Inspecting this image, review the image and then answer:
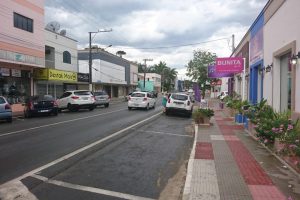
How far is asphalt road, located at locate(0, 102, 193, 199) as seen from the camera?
7043mm

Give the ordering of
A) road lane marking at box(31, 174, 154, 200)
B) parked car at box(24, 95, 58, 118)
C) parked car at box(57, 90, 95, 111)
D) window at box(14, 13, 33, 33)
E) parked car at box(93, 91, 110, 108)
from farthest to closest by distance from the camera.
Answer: parked car at box(93, 91, 110, 108) → parked car at box(57, 90, 95, 111) → window at box(14, 13, 33, 33) → parked car at box(24, 95, 58, 118) → road lane marking at box(31, 174, 154, 200)

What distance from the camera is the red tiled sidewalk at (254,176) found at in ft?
21.4

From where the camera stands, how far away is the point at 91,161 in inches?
377

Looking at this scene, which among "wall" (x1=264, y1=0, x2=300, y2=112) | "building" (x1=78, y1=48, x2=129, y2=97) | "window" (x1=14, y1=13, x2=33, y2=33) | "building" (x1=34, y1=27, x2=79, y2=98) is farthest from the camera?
"building" (x1=78, y1=48, x2=129, y2=97)

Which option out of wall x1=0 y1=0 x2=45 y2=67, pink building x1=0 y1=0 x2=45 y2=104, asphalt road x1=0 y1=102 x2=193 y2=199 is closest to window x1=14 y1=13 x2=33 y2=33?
pink building x1=0 y1=0 x2=45 y2=104

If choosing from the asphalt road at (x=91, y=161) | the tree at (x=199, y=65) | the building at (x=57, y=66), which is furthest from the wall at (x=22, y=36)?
the tree at (x=199, y=65)

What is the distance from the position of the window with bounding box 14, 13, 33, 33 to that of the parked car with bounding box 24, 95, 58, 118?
743 centimetres

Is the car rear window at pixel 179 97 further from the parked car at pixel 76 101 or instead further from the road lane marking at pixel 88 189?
the road lane marking at pixel 88 189

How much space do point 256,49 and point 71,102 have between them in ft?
50.8

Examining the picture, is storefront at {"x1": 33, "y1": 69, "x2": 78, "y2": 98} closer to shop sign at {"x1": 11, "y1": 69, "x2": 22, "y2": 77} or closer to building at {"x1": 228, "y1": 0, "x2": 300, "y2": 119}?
shop sign at {"x1": 11, "y1": 69, "x2": 22, "y2": 77}

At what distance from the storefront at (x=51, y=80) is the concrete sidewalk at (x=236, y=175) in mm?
24616

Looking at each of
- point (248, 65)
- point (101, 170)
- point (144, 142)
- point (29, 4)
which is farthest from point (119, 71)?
point (101, 170)

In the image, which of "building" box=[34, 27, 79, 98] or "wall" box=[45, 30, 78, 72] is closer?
"building" box=[34, 27, 79, 98]

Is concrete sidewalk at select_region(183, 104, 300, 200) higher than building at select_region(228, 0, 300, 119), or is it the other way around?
building at select_region(228, 0, 300, 119)
